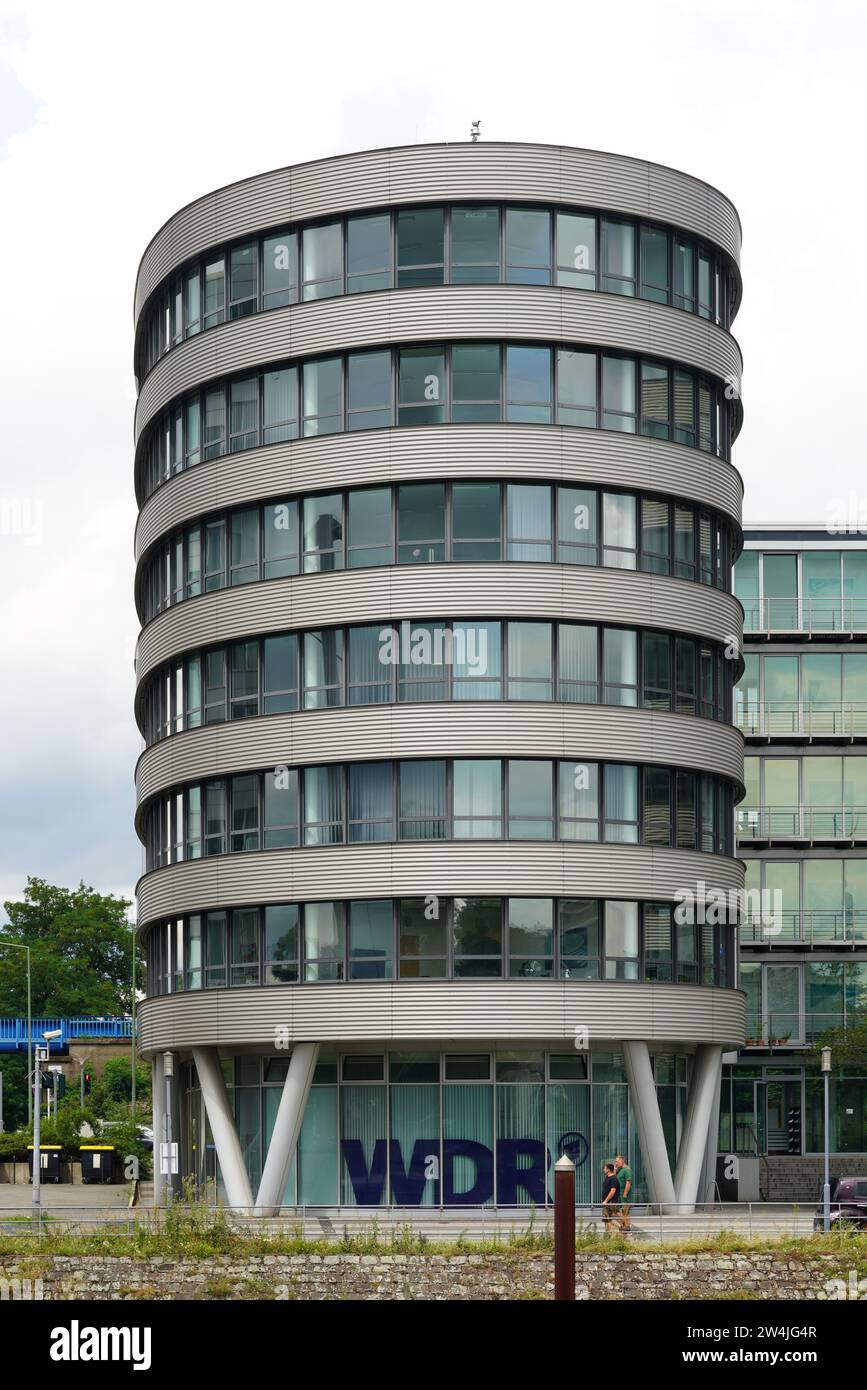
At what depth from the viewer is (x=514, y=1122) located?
148 feet

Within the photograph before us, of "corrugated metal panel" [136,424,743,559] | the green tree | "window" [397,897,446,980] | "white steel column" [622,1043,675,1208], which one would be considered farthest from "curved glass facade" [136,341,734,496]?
the green tree

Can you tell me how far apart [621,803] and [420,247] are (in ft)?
43.2

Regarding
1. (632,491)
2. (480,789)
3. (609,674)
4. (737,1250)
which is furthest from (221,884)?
(737,1250)

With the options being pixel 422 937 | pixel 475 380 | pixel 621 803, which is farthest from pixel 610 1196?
pixel 475 380

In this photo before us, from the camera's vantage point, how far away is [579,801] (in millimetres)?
45688

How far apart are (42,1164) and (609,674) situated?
104ft

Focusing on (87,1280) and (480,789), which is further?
(480,789)

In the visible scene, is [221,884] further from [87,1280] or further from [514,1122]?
[87,1280]

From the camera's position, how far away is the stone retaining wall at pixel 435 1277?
34812 millimetres

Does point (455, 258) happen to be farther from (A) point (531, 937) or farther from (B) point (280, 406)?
(A) point (531, 937)

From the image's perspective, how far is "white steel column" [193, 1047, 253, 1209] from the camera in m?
46.8

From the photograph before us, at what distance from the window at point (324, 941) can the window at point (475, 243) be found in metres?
14.2

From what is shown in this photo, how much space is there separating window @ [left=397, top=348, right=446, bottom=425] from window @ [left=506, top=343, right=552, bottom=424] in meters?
1.47

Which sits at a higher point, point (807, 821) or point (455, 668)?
point (455, 668)
